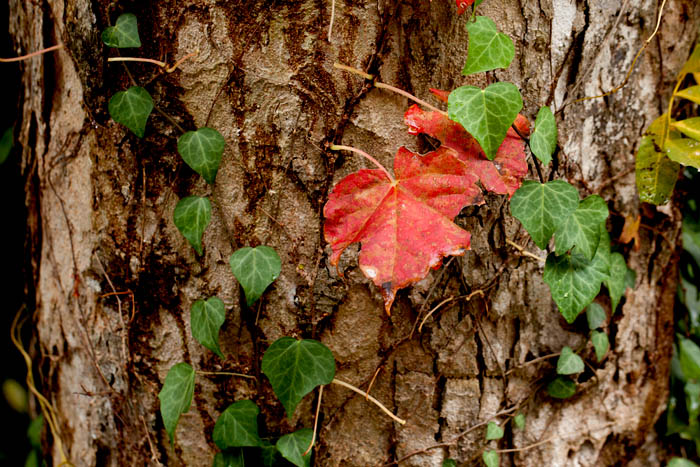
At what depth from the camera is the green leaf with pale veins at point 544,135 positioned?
76 cm

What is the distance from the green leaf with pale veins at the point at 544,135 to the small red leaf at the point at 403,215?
0.13 metres

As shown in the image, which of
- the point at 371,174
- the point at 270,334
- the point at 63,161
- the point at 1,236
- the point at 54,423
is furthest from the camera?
the point at 1,236

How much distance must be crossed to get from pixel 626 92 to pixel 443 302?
1.89 feet

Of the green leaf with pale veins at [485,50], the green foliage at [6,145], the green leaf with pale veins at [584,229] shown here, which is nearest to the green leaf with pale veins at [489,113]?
the green leaf with pale veins at [485,50]

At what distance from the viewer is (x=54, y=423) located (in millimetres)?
1144

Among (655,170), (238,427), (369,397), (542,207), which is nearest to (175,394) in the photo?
(238,427)

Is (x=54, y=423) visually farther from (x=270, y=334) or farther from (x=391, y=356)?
(x=391, y=356)

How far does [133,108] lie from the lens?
0.79 metres

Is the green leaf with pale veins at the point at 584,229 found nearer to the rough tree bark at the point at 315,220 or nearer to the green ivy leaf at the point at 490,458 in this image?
the rough tree bark at the point at 315,220

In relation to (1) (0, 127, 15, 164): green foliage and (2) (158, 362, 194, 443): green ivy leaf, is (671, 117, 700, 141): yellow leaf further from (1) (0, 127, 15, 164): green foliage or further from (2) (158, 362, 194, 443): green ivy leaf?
(1) (0, 127, 15, 164): green foliage

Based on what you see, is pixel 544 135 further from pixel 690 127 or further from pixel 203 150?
pixel 203 150

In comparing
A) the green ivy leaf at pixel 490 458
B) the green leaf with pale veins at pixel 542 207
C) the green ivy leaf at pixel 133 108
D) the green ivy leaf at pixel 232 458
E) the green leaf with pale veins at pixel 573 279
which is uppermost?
the green ivy leaf at pixel 133 108

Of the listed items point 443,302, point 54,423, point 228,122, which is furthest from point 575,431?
point 54,423

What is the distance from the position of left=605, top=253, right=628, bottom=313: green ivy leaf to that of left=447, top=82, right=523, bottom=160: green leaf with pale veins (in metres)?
0.46
